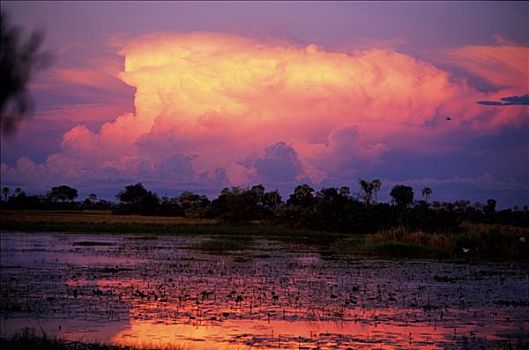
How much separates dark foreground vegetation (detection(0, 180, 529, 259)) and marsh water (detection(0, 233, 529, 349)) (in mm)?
9073

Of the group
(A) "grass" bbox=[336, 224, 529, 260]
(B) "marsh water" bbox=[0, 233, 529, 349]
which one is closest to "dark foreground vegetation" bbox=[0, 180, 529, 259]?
(A) "grass" bbox=[336, 224, 529, 260]

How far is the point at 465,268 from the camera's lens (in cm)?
3056

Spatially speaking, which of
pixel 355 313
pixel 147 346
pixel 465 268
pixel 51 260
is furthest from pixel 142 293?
pixel 465 268

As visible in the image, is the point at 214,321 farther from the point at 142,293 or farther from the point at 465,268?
the point at 465,268

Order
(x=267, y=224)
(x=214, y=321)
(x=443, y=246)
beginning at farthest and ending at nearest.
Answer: (x=267, y=224)
(x=443, y=246)
(x=214, y=321)

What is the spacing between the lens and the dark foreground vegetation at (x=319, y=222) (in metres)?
40.3

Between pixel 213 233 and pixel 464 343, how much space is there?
50309 mm

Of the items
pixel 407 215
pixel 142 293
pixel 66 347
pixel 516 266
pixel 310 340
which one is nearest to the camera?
pixel 66 347

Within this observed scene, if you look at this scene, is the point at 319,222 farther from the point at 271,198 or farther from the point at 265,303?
the point at 265,303

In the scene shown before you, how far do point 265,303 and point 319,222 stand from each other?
56.6 meters

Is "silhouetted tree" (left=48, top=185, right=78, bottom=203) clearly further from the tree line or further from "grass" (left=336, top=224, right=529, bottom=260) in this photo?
"grass" (left=336, top=224, right=529, bottom=260)

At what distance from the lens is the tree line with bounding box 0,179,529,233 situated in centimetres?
6300

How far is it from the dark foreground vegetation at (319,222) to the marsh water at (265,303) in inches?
357

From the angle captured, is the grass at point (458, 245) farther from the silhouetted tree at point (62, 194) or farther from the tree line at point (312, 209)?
the silhouetted tree at point (62, 194)
